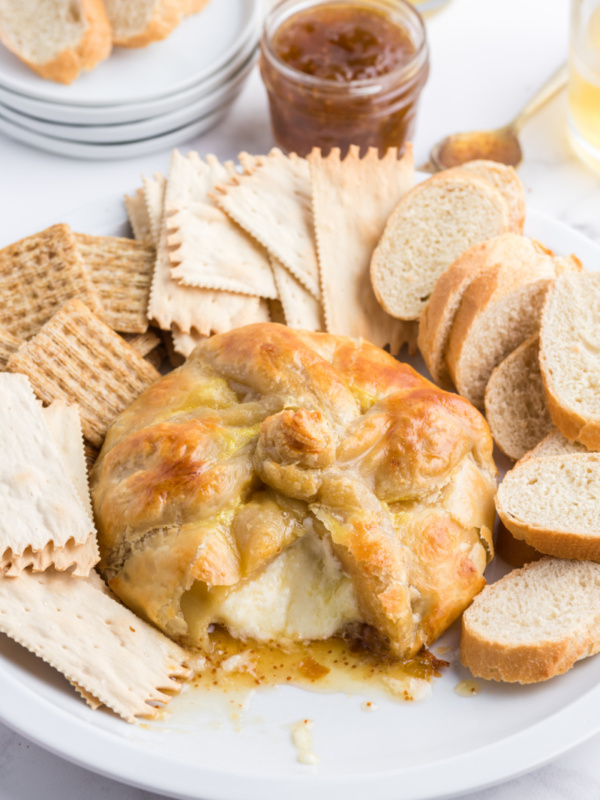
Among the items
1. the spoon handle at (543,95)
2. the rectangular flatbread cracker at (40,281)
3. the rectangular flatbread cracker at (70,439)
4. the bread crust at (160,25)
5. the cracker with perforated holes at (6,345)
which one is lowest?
the spoon handle at (543,95)

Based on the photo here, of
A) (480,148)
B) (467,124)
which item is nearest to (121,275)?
(480,148)

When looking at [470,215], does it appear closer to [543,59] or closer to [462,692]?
[462,692]

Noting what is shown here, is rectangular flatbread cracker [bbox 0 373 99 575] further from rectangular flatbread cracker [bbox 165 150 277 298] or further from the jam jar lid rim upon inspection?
the jam jar lid rim

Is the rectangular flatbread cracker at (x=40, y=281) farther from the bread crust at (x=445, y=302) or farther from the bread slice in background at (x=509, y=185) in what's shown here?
the bread slice in background at (x=509, y=185)

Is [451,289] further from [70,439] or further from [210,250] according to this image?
[70,439]

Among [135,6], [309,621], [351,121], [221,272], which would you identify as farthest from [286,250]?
[135,6]

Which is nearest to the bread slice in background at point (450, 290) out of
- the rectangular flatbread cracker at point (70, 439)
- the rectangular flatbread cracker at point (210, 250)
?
the rectangular flatbread cracker at point (210, 250)

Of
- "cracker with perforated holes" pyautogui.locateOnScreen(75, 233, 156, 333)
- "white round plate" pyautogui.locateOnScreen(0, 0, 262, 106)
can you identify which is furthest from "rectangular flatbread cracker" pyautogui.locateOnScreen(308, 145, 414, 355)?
"white round plate" pyautogui.locateOnScreen(0, 0, 262, 106)
